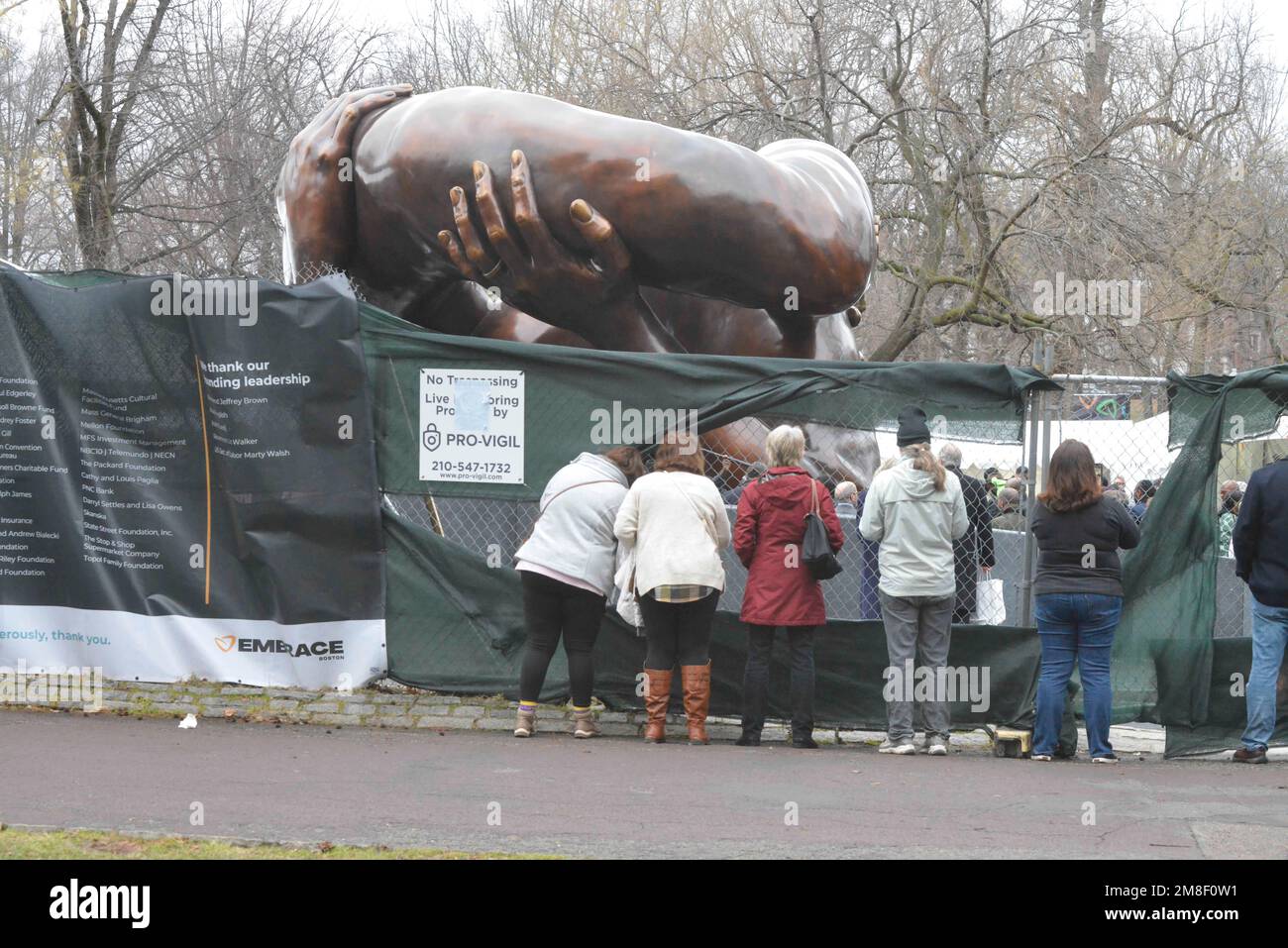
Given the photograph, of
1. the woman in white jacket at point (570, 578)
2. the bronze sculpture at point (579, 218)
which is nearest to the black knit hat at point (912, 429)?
the bronze sculpture at point (579, 218)

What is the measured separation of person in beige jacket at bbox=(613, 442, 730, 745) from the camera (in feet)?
27.6

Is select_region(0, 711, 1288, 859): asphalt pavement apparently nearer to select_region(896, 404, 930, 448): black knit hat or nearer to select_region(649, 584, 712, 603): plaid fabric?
select_region(649, 584, 712, 603): plaid fabric

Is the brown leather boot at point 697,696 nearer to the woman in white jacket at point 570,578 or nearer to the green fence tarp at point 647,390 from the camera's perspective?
the woman in white jacket at point 570,578

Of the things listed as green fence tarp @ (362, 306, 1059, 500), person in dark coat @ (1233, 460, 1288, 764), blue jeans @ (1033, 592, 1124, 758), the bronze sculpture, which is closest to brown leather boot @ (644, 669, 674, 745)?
green fence tarp @ (362, 306, 1059, 500)

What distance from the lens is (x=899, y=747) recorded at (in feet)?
28.0

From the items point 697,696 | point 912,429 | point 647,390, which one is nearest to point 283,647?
point 697,696

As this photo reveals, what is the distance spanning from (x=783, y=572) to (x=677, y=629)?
2.22 ft

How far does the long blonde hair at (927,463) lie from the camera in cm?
851

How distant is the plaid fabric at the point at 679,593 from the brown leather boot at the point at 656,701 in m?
0.44

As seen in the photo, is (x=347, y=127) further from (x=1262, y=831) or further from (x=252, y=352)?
(x=1262, y=831)

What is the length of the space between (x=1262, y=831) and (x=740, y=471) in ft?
13.7

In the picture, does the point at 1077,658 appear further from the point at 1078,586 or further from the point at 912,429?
the point at 912,429

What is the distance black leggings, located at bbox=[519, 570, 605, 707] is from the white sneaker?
5.55 feet

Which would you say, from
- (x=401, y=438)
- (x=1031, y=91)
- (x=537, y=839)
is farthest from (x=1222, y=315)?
(x=537, y=839)
